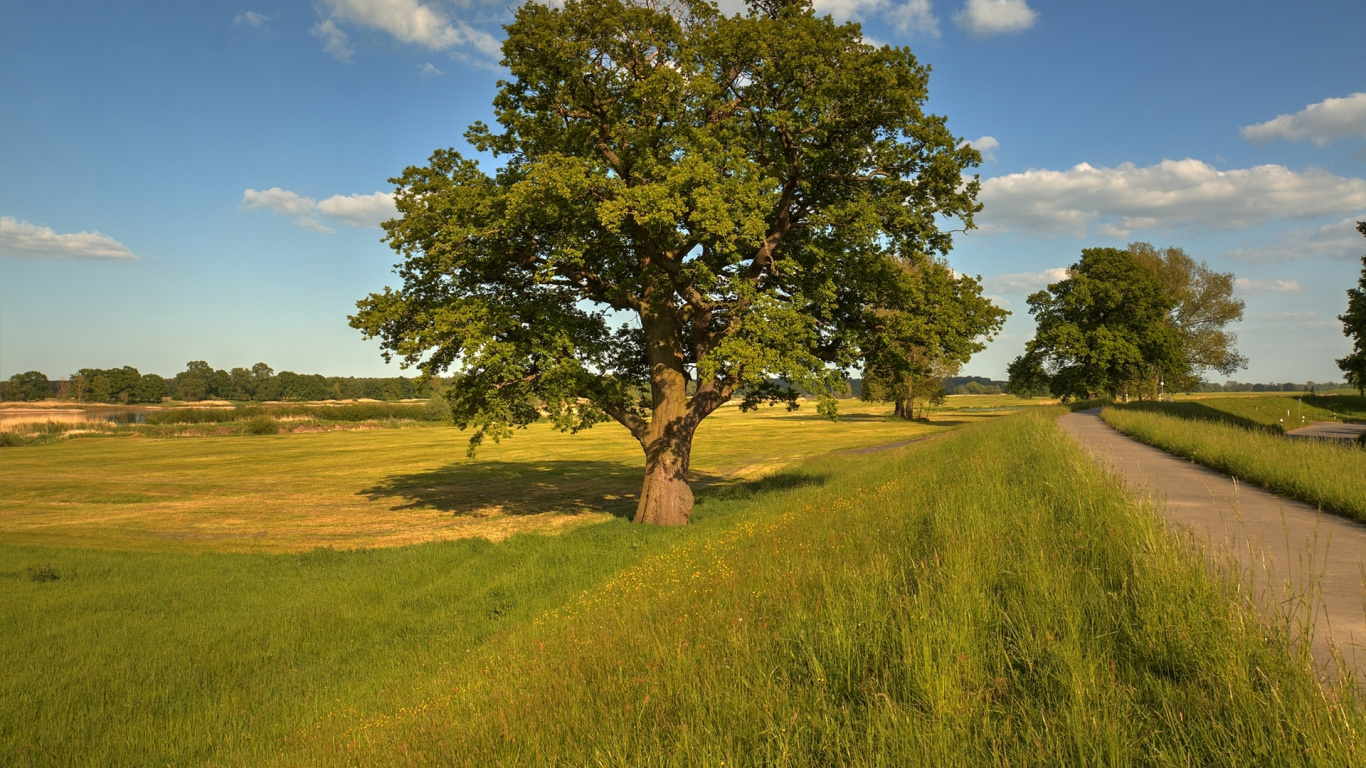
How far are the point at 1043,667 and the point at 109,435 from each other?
94.5 meters

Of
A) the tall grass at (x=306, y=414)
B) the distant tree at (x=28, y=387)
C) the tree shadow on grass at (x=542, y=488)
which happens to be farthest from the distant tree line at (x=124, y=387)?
the tree shadow on grass at (x=542, y=488)

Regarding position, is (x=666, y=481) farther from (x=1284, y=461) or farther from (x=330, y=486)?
(x=330, y=486)

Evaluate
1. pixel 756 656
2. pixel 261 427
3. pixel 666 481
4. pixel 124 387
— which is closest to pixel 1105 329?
pixel 666 481

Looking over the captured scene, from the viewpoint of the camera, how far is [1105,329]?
58469mm

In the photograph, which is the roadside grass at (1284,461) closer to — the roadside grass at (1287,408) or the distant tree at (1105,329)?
the roadside grass at (1287,408)

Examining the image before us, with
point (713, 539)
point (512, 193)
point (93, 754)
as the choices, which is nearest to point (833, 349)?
point (713, 539)

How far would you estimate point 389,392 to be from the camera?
7347 inches

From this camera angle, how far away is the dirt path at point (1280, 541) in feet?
17.1

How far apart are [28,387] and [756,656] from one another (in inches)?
8971

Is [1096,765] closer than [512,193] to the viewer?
Yes

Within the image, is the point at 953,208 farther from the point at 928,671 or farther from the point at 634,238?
the point at 928,671

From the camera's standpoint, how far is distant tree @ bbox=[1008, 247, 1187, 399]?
2312 inches

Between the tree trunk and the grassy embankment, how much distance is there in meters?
5.50

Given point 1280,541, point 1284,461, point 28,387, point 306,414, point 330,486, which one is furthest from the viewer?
point 28,387
